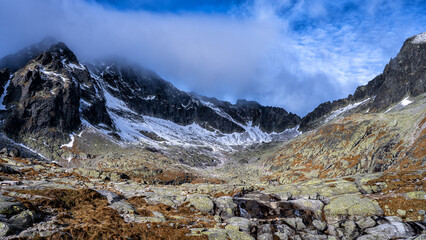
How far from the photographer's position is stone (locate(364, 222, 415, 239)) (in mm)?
19203

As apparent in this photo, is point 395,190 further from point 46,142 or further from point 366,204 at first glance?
point 46,142

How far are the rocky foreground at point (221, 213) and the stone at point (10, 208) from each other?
55 millimetres

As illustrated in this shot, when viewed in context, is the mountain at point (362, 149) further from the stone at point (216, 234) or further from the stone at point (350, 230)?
the stone at point (216, 234)

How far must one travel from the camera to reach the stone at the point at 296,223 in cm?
2324

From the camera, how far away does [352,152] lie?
83000 millimetres

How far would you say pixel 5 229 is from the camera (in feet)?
47.0

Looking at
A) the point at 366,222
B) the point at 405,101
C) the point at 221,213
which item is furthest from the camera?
the point at 405,101

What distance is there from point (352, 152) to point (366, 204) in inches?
2670

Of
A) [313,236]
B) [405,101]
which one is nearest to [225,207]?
[313,236]

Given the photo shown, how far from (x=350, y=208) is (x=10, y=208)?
3165 cm

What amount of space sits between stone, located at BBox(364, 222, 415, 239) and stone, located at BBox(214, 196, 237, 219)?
14560mm

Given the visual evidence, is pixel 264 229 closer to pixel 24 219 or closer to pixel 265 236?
pixel 265 236

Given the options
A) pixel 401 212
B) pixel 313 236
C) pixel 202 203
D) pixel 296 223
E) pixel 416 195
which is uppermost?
pixel 416 195

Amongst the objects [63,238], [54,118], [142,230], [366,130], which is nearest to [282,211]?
[142,230]
